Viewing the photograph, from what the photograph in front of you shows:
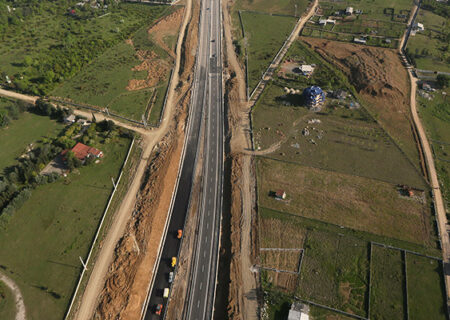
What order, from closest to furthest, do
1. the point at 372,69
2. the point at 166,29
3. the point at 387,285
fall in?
1. the point at 387,285
2. the point at 372,69
3. the point at 166,29

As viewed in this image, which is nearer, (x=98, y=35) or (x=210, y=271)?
(x=210, y=271)

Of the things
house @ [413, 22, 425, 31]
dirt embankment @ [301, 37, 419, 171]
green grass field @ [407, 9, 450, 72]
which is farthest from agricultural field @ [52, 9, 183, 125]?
house @ [413, 22, 425, 31]

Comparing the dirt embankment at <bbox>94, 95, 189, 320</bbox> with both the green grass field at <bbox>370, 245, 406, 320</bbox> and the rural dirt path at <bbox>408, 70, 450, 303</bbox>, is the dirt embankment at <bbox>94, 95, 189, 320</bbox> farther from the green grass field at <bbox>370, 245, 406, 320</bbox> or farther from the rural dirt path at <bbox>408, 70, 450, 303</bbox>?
the rural dirt path at <bbox>408, 70, 450, 303</bbox>

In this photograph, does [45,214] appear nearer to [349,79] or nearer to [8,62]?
[8,62]

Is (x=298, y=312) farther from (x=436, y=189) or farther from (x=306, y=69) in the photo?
(x=306, y=69)

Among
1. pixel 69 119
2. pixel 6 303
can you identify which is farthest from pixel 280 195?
pixel 69 119

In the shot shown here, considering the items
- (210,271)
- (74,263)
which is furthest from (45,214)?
(210,271)
